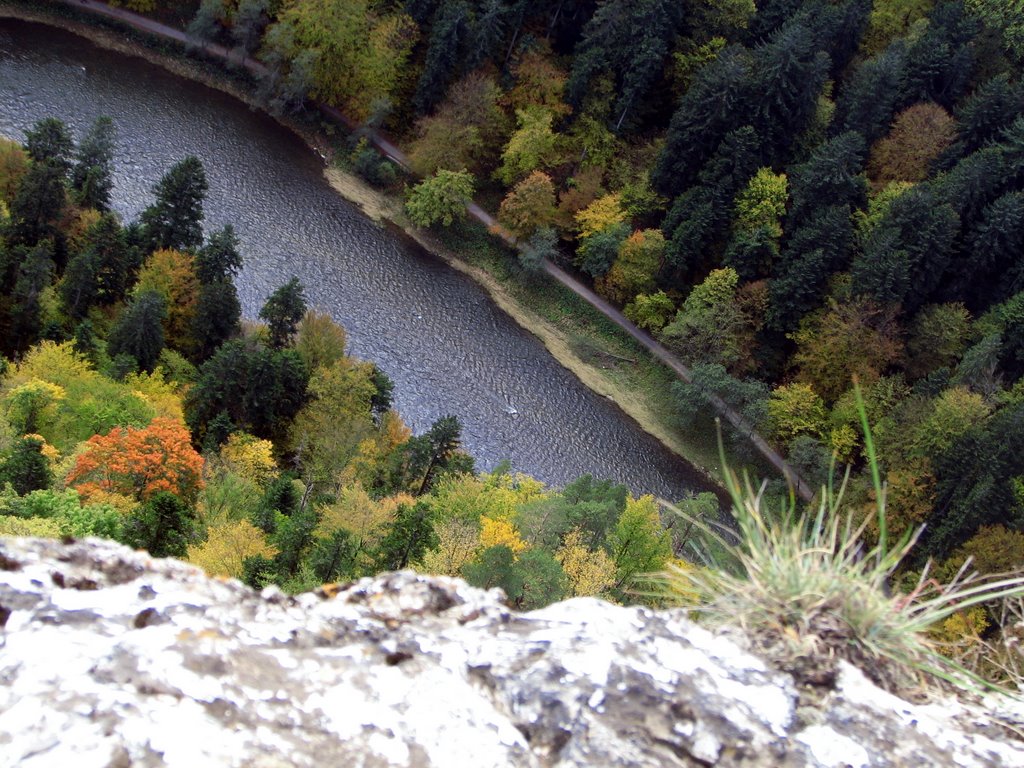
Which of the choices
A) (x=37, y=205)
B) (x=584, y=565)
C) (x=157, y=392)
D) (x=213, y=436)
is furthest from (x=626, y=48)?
(x=584, y=565)

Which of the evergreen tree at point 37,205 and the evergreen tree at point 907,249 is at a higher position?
the evergreen tree at point 907,249

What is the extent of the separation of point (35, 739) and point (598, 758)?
7.88ft

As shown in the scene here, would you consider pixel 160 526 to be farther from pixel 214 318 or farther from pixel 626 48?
pixel 626 48

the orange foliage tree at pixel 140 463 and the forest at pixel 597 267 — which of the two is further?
the forest at pixel 597 267

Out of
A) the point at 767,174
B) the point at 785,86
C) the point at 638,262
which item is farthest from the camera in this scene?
the point at 638,262

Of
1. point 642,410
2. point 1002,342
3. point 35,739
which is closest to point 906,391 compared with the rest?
point 1002,342

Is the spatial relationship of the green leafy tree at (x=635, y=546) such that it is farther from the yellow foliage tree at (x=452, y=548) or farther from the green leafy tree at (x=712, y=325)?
the green leafy tree at (x=712, y=325)

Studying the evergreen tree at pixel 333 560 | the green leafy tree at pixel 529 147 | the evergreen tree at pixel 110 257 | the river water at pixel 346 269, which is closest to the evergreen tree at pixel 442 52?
the green leafy tree at pixel 529 147

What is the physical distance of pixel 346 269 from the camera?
5075 centimetres

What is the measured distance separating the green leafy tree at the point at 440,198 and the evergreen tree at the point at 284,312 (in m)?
12.6

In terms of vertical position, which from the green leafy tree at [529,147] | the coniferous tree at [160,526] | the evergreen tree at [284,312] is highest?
the green leafy tree at [529,147]

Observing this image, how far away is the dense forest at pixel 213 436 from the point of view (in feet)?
89.8

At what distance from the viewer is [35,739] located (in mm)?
4043

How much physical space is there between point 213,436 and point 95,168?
46.7 ft
